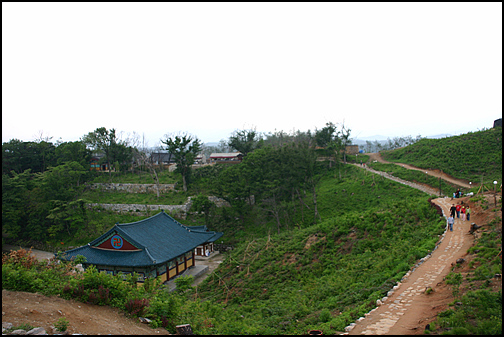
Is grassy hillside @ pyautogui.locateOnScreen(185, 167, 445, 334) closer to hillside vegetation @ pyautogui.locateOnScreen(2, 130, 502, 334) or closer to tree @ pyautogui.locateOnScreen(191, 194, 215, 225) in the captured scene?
hillside vegetation @ pyautogui.locateOnScreen(2, 130, 502, 334)

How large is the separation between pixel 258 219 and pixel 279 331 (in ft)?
74.3

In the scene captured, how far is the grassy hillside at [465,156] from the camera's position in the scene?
2819cm

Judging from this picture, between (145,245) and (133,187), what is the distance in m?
23.3

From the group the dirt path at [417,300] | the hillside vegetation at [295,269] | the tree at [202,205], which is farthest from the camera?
the tree at [202,205]

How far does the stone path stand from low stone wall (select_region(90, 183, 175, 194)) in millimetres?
33990

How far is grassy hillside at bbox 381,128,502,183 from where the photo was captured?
28.2 meters

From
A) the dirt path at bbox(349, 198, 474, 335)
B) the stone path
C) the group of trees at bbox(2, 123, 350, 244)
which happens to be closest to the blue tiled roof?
the group of trees at bbox(2, 123, 350, 244)

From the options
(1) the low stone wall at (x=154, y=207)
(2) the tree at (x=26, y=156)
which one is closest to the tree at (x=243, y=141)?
(1) the low stone wall at (x=154, y=207)

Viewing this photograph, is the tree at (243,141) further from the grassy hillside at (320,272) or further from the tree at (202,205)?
the grassy hillside at (320,272)

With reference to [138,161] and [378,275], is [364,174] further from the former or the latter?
[138,161]

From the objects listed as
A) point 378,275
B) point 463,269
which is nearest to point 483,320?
point 463,269

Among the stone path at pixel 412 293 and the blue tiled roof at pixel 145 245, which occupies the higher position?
the stone path at pixel 412 293

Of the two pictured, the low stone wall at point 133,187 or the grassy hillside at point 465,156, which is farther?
the low stone wall at point 133,187

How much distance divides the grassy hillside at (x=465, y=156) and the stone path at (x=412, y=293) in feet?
64.0
